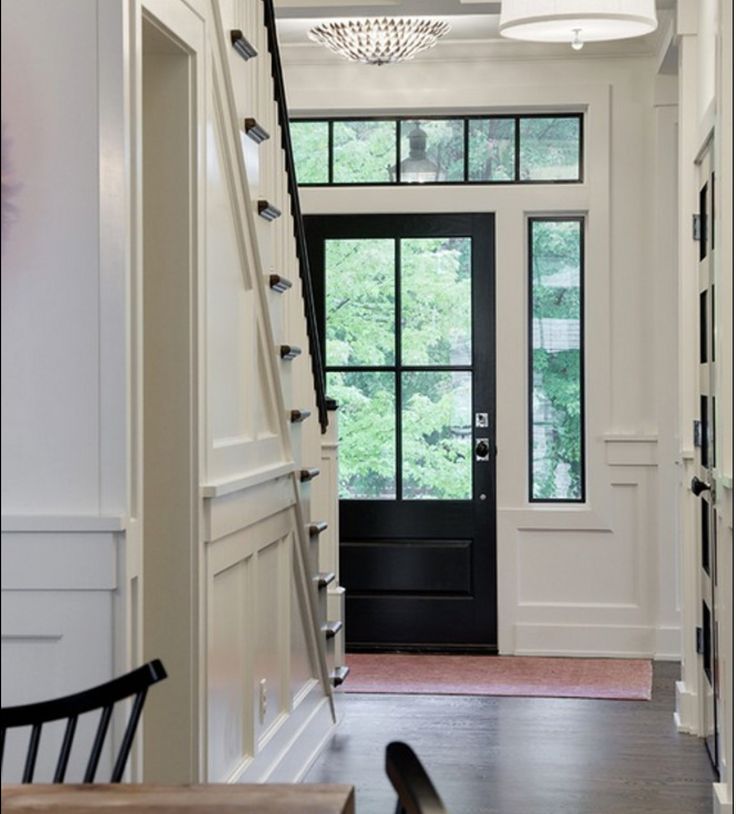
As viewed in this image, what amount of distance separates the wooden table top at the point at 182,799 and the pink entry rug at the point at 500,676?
4.14 metres

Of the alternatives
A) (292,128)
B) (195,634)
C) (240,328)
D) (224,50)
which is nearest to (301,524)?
(240,328)

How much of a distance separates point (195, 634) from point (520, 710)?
2452 millimetres

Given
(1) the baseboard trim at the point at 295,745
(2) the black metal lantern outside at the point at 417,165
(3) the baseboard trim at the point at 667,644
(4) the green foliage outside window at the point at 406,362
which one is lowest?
(3) the baseboard trim at the point at 667,644

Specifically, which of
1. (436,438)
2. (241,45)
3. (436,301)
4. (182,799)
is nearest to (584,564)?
(436,438)

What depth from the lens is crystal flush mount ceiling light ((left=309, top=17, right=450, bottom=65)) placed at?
568 centimetres

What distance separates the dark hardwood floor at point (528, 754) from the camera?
4344 mm

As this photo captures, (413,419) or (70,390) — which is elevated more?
(70,390)

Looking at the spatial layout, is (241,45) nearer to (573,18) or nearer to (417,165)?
(573,18)

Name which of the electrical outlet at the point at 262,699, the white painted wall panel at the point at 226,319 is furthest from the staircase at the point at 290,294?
the electrical outlet at the point at 262,699

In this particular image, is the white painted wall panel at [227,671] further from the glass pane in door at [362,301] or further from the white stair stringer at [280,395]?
the glass pane in door at [362,301]

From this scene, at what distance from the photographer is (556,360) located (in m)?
6.81

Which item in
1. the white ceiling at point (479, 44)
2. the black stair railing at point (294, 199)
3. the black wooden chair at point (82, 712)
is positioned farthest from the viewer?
the white ceiling at point (479, 44)

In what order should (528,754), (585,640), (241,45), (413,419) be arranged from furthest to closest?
(413,419) < (585,640) < (528,754) < (241,45)

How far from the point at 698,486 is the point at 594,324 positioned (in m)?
2.09
